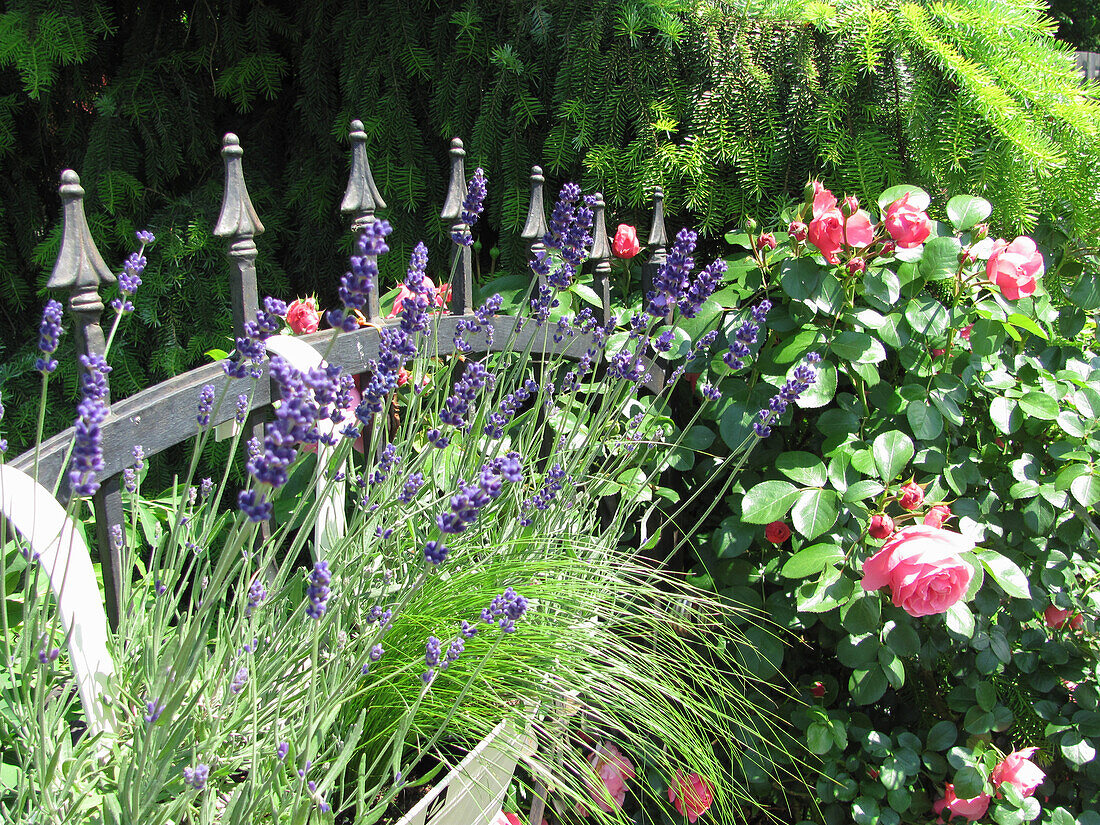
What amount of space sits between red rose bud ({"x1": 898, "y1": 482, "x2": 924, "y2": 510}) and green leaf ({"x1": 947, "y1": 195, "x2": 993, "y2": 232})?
2.02ft

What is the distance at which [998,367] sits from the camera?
1.86 metres

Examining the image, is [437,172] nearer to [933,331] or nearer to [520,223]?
[520,223]

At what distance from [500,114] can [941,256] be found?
1.30 metres

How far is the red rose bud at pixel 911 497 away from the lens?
1.63 m

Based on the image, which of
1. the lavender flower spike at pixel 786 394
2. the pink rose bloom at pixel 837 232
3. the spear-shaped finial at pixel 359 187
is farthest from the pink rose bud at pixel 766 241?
the spear-shaped finial at pixel 359 187

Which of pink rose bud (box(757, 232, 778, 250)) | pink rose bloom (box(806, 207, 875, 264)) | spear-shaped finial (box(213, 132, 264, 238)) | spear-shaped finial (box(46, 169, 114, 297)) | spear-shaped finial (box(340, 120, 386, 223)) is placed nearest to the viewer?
spear-shaped finial (box(46, 169, 114, 297))

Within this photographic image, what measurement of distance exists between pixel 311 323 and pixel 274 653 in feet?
2.65

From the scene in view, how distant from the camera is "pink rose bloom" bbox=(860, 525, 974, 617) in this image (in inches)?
55.8

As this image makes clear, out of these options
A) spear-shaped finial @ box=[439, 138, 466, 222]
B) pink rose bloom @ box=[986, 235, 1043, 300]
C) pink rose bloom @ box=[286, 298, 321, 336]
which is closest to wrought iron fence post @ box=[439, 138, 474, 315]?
spear-shaped finial @ box=[439, 138, 466, 222]

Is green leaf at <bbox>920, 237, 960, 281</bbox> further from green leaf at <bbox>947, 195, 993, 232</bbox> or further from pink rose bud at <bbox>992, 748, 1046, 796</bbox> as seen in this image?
pink rose bud at <bbox>992, 748, 1046, 796</bbox>

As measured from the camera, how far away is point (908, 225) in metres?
1.64

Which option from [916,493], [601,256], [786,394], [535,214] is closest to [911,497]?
[916,493]

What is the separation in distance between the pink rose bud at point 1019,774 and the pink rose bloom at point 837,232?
1.20 meters

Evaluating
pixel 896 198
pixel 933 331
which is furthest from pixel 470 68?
pixel 933 331
